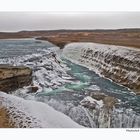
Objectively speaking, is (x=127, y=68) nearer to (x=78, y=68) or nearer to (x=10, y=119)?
(x=78, y=68)

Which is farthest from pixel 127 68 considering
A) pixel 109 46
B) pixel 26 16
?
pixel 26 16

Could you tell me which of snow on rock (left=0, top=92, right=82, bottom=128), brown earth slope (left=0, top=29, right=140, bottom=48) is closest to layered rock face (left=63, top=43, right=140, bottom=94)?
brown earth slope (left=0, top=29, right=140, bottom=48)

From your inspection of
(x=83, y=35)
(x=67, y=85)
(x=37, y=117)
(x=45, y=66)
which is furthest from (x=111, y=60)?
(x=37, y=117)

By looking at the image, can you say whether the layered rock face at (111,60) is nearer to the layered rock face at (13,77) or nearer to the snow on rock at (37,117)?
the layered rock face at (13,77)
